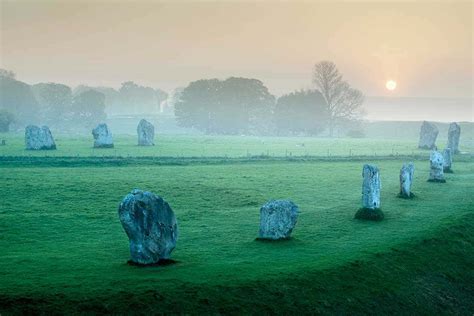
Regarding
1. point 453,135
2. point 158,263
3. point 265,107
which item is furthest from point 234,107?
point 158,263

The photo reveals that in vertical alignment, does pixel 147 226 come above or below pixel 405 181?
below

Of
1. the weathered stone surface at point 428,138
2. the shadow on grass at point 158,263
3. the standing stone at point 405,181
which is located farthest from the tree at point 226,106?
the shadow on grass at point 158,263

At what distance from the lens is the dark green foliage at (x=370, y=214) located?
1363 inches

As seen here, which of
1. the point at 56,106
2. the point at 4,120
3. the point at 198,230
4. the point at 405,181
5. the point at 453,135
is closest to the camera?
the point at 198,230

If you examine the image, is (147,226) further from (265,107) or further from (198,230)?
(265,107)

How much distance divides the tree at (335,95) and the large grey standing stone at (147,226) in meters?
125

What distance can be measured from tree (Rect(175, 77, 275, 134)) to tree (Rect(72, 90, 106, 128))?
69.5ft

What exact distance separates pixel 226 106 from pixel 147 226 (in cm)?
12468

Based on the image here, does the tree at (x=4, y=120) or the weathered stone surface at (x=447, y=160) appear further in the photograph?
the tree at (x=4, y=120)

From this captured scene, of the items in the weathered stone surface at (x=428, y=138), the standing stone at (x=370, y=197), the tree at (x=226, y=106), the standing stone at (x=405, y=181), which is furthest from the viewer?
the tree at (x=226, y=106)

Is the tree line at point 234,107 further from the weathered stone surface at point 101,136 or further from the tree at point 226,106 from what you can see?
the weathered stone surface at point 101,136

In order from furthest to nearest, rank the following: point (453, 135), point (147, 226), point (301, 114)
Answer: point (301, 114) < point (453, 135) < point (147, 226)

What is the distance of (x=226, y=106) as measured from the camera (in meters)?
148

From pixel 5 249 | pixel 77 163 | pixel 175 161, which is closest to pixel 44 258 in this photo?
pixel 5 249
